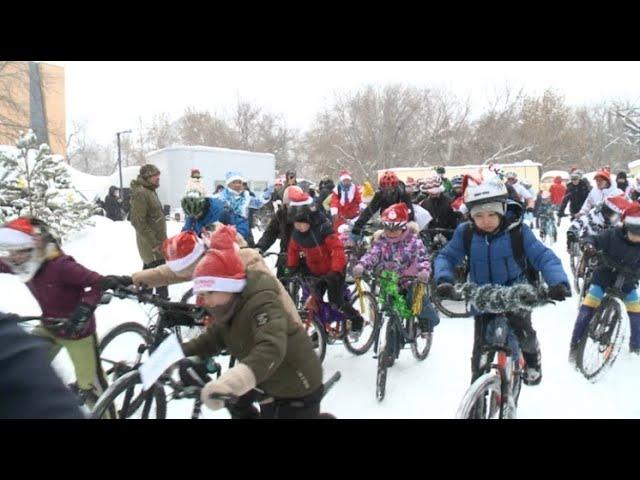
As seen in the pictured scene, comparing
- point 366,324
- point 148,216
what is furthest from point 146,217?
point 366,324

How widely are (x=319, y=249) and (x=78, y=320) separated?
288cm

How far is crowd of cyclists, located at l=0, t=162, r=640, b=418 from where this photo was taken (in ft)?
9.70

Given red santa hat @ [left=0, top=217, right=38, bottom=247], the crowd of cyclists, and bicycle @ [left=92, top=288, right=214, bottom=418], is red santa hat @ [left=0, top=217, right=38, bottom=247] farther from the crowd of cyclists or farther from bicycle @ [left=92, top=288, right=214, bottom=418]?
bicycle @ [left=92, top=288, right=214, bottom=418]

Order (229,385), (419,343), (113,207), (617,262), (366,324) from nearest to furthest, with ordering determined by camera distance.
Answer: (229,385)
(617,262)
(419,343)
(366,324)
(113,207)

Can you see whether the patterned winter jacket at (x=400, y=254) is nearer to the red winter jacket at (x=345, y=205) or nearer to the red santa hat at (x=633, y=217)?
the red santa hat at (x=633, y=217)

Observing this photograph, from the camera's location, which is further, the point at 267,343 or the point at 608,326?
the point at 608,326

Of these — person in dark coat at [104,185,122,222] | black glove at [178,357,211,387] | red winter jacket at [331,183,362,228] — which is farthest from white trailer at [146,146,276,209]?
black glove at [178,357,211,387]

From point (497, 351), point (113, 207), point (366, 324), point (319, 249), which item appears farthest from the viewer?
point (113, 207)

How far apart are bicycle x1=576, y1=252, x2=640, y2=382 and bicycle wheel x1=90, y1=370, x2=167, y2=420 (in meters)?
4.45

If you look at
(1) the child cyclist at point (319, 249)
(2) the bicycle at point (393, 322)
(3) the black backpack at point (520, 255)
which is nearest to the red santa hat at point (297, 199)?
(1) the child cyclist at point (319, 249)

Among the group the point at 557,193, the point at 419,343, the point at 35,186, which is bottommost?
the point at 419,343

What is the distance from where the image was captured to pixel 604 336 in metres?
5.62

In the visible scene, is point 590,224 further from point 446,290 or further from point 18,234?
point 18,234
